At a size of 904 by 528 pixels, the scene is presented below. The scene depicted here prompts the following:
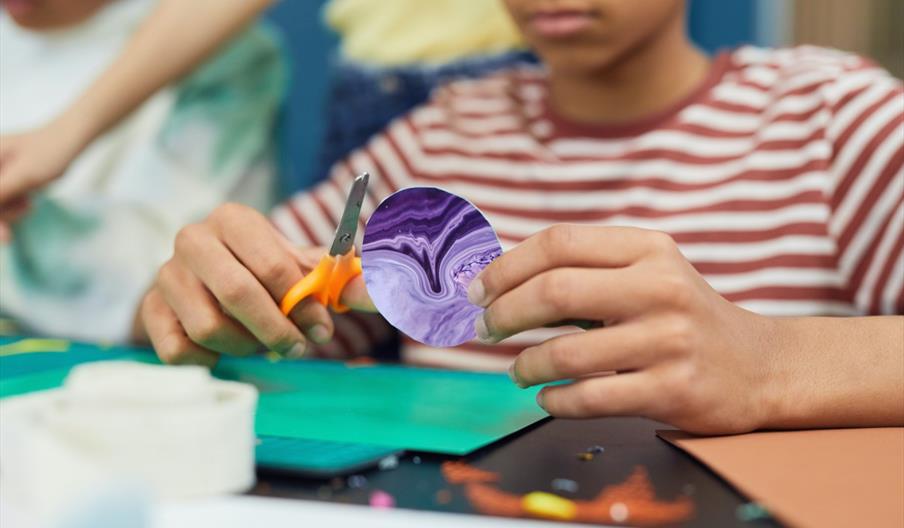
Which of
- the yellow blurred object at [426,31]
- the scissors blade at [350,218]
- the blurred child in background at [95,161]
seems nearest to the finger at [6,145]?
the blurred child in background at [95,161]

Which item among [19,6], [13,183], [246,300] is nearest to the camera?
[246,300]

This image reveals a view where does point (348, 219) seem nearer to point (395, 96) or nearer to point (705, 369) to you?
point (705, 369)

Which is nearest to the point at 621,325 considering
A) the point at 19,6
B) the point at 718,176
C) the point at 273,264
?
the point at 273,264

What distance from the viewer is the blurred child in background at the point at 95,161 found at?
0.98 metres

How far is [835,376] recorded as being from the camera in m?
0.57

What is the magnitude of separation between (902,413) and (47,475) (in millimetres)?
450

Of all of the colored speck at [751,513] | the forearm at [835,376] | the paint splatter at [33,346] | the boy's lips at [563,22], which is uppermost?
the boy's lips at [563,22]

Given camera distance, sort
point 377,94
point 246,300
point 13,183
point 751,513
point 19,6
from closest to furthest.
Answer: point 751,513 → point 246,300 → point 13,183 → point 19,6 → point 377,94

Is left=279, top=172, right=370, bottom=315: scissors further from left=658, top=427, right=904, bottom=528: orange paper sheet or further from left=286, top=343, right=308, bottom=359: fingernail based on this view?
left=658, top=427, right=904, bottom=528: orange paper sheet

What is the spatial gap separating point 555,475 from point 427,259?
0.14m

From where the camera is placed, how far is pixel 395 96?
1153 millimetres

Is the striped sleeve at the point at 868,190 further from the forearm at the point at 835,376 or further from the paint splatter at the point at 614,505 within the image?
the paint splatter at the point at 614,505

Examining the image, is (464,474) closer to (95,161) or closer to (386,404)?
(386,404)

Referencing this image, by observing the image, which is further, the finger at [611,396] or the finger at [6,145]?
the finger at [6,145]
